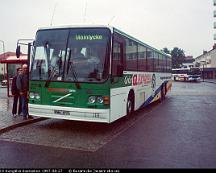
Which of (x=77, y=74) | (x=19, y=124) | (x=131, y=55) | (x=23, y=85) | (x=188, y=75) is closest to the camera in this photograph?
(x=77, y=74)

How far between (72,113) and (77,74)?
1.14 m

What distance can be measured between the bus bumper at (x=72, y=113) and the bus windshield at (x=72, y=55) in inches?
33.8

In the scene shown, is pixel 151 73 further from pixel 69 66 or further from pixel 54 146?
pixel 54 146

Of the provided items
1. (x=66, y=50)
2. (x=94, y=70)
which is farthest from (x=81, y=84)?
(x=66, y=50)

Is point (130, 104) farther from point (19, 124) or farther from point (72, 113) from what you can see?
point (19, 124)

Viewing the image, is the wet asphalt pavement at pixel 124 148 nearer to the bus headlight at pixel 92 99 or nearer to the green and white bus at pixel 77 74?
the green and white bus at pixel 77 74

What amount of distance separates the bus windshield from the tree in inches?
5932

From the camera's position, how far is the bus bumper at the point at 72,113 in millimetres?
9094

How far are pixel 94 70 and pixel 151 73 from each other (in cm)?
760

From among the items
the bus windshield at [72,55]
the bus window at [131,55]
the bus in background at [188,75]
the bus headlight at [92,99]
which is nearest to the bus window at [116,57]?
the bus windshield at [72,55]

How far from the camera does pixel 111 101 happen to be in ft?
30.7

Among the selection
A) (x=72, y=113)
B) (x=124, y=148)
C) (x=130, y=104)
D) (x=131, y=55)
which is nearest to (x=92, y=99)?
(x=72, y=113)

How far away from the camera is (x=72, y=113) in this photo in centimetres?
932

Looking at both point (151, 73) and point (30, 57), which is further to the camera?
point (151, 73)
